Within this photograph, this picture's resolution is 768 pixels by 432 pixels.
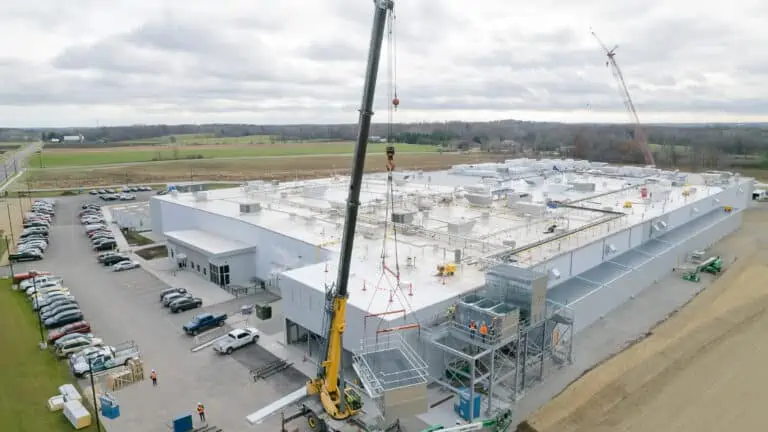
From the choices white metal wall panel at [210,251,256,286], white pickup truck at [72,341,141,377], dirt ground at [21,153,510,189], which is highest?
dirt ground at [21,153,510,189]

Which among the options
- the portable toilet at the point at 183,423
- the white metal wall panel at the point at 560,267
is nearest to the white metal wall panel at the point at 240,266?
the portable toilet at the point at 183,423

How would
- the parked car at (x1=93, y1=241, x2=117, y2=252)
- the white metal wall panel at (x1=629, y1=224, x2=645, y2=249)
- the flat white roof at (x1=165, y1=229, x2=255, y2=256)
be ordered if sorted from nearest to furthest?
the flat white roof at (x1=165, y1=229, x2=255, y2=256) → the white metal wall panel at (x1=629, y1=224, x2=645, y2=249) → the parked car at (x1=93, y1=241, x2=117, y2=252)

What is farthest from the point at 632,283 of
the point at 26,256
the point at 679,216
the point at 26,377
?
the point at 26,256

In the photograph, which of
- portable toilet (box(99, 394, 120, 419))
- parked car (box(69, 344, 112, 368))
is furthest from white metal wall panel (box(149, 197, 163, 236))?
portable toilet (box(99, 394, 120, 419))

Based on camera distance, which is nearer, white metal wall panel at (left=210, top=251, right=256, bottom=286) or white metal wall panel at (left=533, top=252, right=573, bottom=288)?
white metal wall panel at (left=533, top=252, right=573, bottom=288)

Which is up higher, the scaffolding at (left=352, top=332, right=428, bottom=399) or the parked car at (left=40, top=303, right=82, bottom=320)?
the scaffolding at (left=352, top=332, right=428, bottom=399)

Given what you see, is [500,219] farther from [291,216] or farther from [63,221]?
[63,221]

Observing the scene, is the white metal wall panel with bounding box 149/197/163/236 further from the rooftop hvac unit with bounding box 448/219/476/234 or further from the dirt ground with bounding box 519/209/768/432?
the dirt ground with bounding box 519/209/768/432
